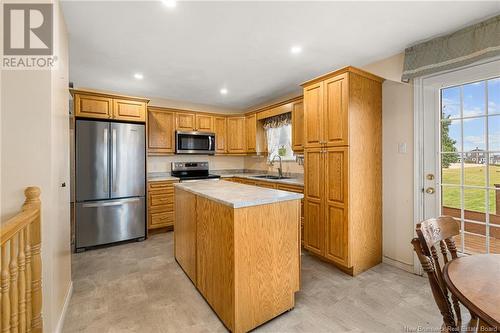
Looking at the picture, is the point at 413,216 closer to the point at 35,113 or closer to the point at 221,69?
the point at 221,69

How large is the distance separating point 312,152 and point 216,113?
2.76m

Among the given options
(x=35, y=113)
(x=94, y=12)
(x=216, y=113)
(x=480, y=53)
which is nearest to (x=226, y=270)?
(x=35, y=113)

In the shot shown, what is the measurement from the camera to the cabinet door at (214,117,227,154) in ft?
16.4

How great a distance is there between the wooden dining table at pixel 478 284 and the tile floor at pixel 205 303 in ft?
3.11

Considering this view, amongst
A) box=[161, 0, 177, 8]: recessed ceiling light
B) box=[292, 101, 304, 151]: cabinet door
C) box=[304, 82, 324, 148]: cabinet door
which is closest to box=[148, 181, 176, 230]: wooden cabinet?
box=[292, 101, 304, 151]: cabinet door

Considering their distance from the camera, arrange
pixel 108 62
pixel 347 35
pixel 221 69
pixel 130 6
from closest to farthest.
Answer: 1. pixel 130 6
2. pixel 347 35
3. pixel 108 62
4. pixel 221 69

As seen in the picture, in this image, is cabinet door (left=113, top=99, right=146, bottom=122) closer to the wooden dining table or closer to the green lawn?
the wooden dining table

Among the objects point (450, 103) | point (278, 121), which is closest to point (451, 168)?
point (450, 103)

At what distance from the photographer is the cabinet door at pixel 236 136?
5121 mm

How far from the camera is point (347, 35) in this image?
230 cm

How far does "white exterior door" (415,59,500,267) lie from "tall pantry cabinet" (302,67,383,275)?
0.44 m

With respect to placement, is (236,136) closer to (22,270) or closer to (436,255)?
(22,270)

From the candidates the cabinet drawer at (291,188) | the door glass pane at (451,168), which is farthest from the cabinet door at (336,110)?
the door glass pane at (451,168)

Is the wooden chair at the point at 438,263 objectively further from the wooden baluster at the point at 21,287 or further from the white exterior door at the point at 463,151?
the wooden baluster at the point at 21,287
